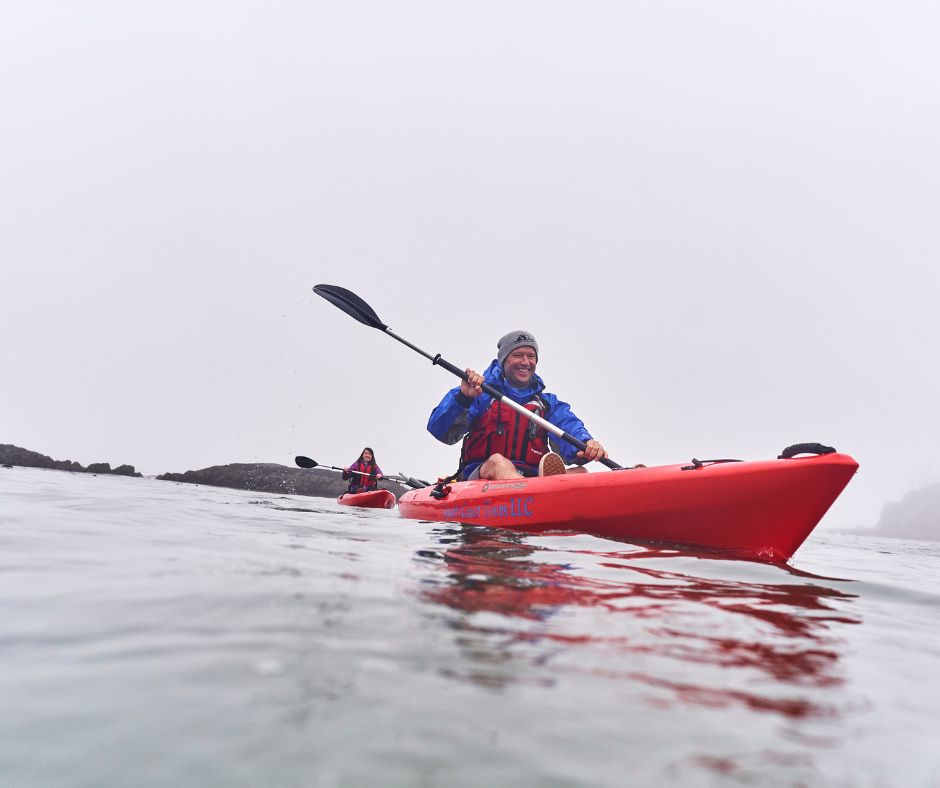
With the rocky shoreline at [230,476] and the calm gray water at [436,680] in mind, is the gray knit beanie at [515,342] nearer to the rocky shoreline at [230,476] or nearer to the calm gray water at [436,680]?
the calm gray water at [436,680]

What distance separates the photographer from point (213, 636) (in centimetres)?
141

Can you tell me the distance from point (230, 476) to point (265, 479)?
2.16 m

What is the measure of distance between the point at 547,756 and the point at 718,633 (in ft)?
3.34

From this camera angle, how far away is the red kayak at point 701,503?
13.1 ft

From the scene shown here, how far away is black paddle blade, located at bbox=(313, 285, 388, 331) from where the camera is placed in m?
7.96

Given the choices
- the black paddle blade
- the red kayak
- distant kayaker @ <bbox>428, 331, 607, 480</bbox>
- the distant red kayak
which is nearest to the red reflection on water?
the red kayak

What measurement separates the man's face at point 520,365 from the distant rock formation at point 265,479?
28301 mm

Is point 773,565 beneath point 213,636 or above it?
above

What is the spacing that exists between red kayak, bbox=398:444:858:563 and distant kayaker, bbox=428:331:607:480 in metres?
1.40

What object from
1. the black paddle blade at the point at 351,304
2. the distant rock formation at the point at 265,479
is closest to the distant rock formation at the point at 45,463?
the distant rock formation at the point at 265,479

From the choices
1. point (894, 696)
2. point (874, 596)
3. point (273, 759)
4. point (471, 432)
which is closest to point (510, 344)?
point (471, 432)

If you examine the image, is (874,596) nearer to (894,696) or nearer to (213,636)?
(894,696)

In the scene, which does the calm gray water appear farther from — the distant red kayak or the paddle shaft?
the distant red kayak

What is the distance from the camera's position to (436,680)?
1.17 m
